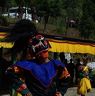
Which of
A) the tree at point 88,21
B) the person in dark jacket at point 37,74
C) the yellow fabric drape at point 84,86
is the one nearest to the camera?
the person in dark jacket at point 37,74

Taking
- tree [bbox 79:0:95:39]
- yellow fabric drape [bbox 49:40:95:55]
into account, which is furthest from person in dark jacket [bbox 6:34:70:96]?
tree [bbox 79:0:95:39]

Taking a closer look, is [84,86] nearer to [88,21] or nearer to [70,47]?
[70,47]

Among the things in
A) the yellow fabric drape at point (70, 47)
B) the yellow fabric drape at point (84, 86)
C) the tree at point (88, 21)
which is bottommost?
the tree at point (88, 21)

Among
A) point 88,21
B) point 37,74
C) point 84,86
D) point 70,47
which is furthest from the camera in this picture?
point 88,21

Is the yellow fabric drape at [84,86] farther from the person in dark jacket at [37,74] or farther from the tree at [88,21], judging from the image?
the tree at [88,21]

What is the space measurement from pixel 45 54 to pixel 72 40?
14429mm

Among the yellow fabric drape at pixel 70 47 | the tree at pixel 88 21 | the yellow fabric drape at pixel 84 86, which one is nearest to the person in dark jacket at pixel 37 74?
the yellow fabric drape at pixel 70 47

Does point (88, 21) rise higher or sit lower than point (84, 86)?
lower

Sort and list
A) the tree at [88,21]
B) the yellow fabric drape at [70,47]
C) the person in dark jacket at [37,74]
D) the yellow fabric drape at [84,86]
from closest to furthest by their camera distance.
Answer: the person in dark jacket at [37,74] → the yellow fabric drape at [84,86] → the yellow fabric drape at [70,47] → the tree at [88,21]

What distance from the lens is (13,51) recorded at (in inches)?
212

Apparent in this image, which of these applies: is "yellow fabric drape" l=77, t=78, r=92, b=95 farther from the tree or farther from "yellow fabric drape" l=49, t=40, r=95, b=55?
the tree

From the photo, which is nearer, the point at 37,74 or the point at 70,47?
the point at 37,74

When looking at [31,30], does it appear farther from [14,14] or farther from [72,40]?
[14,14]

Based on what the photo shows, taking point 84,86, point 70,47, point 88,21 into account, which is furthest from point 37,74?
point 88,21
